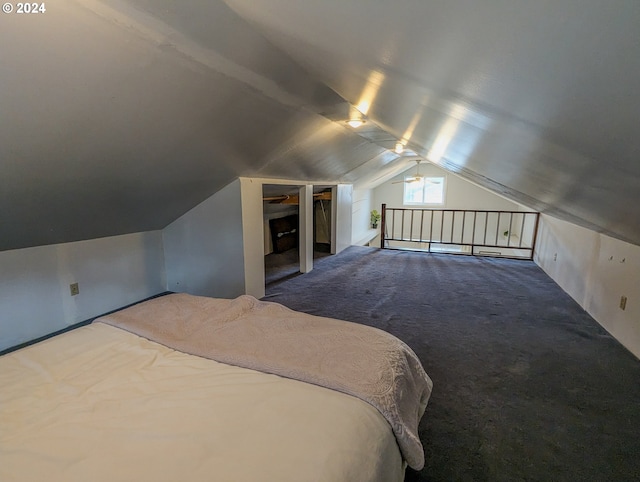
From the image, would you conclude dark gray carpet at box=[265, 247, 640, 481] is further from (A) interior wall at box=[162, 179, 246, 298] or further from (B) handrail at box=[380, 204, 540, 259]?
(B) handrail at box=[380, 204, 540, 259]

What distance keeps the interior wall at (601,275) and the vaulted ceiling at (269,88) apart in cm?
100

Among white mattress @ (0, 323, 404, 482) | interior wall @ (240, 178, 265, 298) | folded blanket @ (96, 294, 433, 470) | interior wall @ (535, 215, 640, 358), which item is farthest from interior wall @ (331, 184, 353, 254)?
white mattress @ (0, 323, 404, 482)

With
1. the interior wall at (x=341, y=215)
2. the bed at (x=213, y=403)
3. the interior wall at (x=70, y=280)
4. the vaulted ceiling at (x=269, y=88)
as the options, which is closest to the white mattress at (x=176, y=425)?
the bed at (x=213, y=403)

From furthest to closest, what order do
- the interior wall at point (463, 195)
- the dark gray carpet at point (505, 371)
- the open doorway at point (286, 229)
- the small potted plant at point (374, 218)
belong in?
1. the small potted plant at point (374, 218)
2. the interior wall at point (463, 195)
3. the open doorway at point (286, 229)
4. the dark gray carpet at point (505, 371)

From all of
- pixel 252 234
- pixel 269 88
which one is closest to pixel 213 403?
pixel 269 88

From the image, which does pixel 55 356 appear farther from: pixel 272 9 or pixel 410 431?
pixel 272 9

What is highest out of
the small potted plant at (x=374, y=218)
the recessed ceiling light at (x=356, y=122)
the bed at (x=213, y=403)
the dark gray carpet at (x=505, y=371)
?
the recessed ceiling light at (x=356, y=122)

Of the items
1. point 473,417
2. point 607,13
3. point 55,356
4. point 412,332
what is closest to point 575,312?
point 412,332

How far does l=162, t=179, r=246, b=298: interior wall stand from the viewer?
3656 mm

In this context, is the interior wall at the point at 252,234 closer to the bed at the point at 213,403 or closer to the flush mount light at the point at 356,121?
the flush mount light at the point at 356,121

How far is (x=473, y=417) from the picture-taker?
1882 millimetres

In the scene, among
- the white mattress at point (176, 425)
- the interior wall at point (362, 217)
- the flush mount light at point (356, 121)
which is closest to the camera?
the white mattress at point (176, 425)

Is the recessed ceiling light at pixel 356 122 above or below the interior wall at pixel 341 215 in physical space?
above

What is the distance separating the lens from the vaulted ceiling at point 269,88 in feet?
1.94
